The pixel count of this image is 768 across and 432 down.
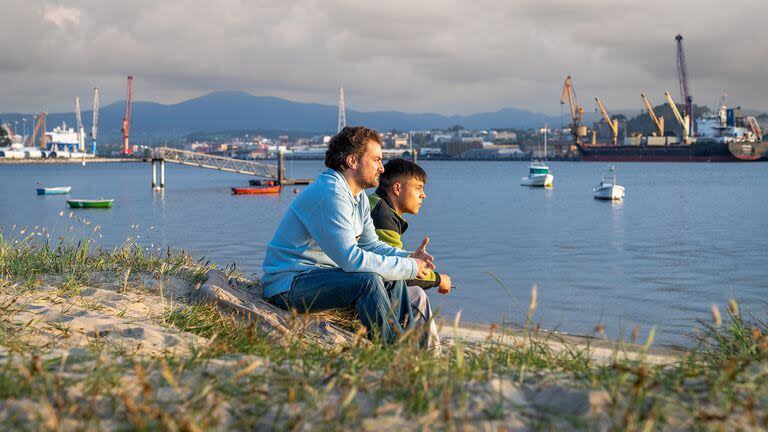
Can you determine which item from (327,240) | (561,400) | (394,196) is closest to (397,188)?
(394,196)

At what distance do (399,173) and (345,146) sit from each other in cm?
79

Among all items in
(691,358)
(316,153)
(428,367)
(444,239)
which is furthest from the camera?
(316,153)

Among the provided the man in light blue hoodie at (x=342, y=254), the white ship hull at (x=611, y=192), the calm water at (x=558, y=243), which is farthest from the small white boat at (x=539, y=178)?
the man in light blue hoodie at (x=342, y=254)

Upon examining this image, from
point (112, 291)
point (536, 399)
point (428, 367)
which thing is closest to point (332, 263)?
point (112, 291)

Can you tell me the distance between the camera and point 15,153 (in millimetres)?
122438

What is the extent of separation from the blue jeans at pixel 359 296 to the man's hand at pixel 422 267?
0.13 metres

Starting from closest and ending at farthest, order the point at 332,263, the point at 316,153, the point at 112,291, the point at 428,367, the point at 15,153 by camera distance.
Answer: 1. the point at 428,367
2. the point at 332,263
3. the point at 112,291
4. the point at 15,153
5. the point at 316,153

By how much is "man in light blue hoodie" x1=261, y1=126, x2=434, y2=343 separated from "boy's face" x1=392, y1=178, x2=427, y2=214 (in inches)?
21.2

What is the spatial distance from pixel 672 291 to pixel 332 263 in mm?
8436

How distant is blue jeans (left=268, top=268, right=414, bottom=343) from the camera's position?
3.98 m

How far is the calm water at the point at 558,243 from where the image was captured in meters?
10.0

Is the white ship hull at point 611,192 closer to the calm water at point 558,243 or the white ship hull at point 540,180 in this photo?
the calm water at point 558,243

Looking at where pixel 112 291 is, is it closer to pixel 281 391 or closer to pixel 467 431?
pixel 281 391

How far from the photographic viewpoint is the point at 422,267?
430cm
